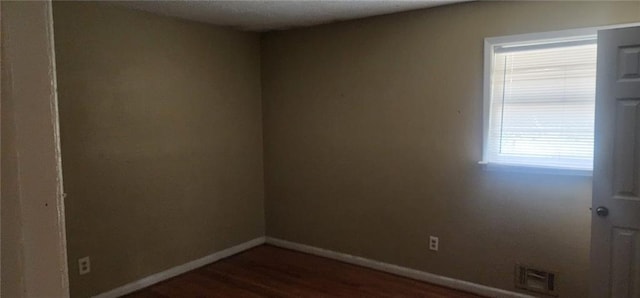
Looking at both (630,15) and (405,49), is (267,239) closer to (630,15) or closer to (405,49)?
(405,49)

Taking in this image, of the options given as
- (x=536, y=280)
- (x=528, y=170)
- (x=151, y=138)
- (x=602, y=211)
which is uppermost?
(x=151, y=138)

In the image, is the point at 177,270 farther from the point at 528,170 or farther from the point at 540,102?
the point at 540,102

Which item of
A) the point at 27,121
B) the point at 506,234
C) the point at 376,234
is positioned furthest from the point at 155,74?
the point at 27,121

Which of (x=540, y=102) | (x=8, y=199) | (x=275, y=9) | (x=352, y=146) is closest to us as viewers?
(x=8, y=199)

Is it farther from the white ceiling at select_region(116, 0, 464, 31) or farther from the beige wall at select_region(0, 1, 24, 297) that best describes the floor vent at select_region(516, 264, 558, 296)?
the beige wall at select_region(0, 1, 24, 297)

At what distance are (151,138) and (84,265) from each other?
106cm

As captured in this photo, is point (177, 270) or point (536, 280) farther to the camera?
point (177, 270)

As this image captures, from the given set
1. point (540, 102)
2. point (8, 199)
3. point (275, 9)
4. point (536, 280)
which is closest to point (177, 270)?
point (275, 9)

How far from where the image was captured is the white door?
90.7 inches

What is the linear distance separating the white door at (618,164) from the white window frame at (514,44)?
0.43 metres

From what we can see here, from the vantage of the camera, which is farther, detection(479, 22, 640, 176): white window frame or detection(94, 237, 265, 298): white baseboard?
detection(94, 237, 265, 298): white baseboard

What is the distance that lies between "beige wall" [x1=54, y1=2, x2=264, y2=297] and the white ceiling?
233mm

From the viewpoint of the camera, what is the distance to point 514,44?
3.04m

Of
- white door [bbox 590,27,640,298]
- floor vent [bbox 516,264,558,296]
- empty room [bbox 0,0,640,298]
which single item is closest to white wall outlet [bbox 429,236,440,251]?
empty room [bbox 0,0,640,298]
